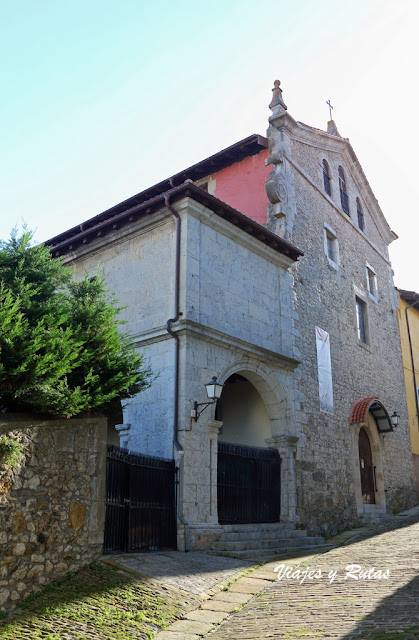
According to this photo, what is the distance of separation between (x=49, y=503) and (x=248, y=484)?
5633 millimetres

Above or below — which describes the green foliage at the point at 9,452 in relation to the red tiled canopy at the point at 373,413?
below

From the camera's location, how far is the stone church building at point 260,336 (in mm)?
10156

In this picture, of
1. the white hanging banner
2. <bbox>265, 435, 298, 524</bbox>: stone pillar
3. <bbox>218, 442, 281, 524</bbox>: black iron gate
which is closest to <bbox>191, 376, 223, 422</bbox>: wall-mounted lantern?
<bbox>218, 442, 281, 524</bbox>: black iron gate

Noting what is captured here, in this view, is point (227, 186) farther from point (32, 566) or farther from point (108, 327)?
point (32, 566)

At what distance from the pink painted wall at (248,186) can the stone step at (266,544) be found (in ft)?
25.0

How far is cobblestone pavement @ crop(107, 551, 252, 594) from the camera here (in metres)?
6.82

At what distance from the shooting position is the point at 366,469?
54.0 ft

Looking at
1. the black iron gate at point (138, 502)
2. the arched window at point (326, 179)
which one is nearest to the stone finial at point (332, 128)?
the arched window at point (326, 179)

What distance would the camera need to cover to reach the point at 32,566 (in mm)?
5801

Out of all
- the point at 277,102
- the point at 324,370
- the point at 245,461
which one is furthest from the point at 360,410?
the point at 277,102

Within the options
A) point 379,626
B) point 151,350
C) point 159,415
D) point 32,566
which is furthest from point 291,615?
point 151,350

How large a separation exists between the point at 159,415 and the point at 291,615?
15.6 feet

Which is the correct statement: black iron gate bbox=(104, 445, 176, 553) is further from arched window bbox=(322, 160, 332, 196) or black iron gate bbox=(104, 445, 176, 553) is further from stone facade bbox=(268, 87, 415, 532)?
arched window bbox=(322, 160, 332, 196)

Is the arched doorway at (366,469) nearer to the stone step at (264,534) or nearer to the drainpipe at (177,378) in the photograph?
the stone step at (264,534)
